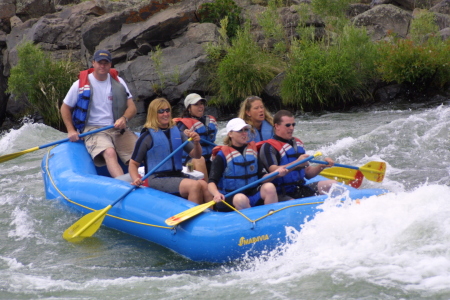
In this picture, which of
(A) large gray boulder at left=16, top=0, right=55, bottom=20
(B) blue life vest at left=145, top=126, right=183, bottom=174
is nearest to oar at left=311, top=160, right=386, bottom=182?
(B) blue life vest at left=145, top=126, right=183, bottom=174

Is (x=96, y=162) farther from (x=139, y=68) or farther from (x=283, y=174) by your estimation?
(x=139, y=68)

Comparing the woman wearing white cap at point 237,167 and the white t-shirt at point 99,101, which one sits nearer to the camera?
the woman wearing white cap at point 237,167

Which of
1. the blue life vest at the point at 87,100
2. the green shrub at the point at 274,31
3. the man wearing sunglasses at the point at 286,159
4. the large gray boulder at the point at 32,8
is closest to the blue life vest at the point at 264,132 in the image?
the man wearing sunglasses at the point at 286,159

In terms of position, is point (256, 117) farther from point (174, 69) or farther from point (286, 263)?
point (174, 69)

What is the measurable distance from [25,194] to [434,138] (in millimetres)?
4767

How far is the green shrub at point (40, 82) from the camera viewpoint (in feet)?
38.3

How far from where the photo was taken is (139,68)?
11797 mm

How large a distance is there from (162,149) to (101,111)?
1.19 meters

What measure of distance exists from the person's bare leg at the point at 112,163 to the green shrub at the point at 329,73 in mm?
5562

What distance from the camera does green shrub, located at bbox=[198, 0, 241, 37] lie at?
12719mm

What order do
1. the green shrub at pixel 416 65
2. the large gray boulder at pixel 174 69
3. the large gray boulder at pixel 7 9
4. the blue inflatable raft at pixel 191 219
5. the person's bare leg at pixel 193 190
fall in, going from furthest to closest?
the large gray boulder at pixel 7 9 → the large gray boulder at pixel 174 69 → the green shrub at pixel 416 65 → the person's bare leg at pixel 193 190 → the blue inflatable raft at pixel 191 219

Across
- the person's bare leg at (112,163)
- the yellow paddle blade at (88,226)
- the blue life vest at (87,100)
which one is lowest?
the yellow paddle blade at (88,226)

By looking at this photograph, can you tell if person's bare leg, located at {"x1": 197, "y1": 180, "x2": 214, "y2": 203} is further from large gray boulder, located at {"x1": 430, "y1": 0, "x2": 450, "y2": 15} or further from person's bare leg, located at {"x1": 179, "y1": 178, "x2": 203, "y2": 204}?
large gray boulder, located at {"x1": 430, "y1": 0, "x2": 450, "y2": 15}

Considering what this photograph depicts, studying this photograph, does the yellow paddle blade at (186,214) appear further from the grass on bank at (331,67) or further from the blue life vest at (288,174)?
the grass on bank at (331,67)
